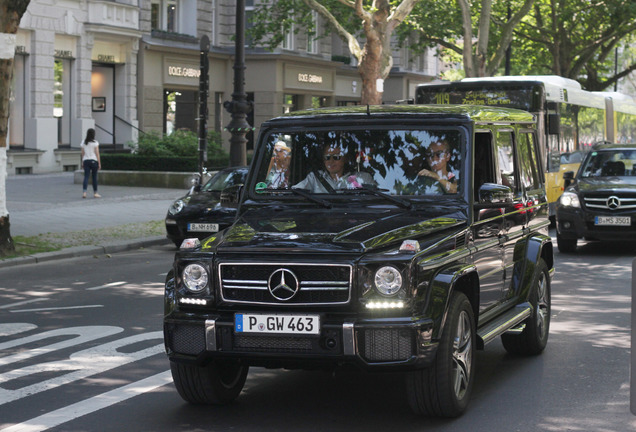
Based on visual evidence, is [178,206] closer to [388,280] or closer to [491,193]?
[491,193]

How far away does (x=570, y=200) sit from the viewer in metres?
17.0

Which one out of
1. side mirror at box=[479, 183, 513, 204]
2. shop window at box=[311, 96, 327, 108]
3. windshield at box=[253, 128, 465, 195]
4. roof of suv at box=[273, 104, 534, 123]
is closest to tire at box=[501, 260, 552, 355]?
roof of suv at box=[273, 104, 534, 123]

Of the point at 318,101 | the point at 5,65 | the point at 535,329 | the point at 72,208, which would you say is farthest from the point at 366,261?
the point at 318,101

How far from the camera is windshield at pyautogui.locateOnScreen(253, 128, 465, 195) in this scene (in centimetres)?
714

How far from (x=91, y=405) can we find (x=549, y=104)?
51.9 ft

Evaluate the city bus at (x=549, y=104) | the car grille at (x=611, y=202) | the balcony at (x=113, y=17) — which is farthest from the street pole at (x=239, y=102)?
the balcony at (x=113, y=17)

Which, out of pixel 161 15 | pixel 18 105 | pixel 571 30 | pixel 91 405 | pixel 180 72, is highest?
pixel 571 30

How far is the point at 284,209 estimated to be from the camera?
706 cm

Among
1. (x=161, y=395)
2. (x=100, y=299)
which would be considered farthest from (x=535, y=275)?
(x=100, y=299)

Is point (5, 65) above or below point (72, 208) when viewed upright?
above

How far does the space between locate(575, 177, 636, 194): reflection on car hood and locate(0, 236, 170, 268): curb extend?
6742 millimetres

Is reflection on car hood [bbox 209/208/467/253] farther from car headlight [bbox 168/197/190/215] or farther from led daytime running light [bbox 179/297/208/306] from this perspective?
car headlight [bbox 168/197/190/215]

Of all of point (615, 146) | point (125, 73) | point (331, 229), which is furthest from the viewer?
point (125, 73)

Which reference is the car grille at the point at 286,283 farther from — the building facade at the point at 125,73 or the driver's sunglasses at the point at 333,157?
the building facade at the point at 125,73
